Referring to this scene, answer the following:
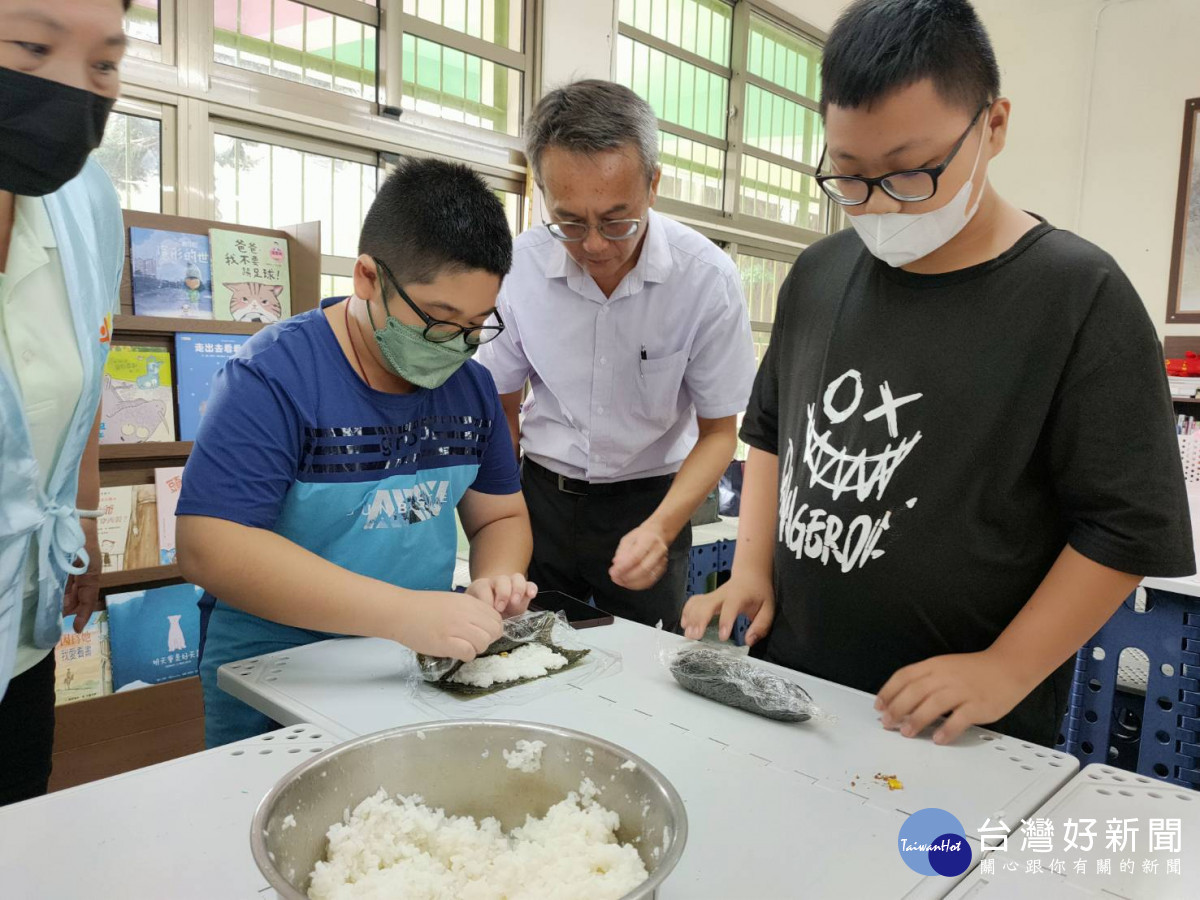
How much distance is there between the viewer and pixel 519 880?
69 centimetres

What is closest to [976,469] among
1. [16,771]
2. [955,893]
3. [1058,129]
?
[955,893]

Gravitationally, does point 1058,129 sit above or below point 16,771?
above

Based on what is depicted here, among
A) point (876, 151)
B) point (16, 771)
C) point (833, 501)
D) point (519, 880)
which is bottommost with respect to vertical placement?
point (16, 771)

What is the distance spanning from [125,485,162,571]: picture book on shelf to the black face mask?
174 cm

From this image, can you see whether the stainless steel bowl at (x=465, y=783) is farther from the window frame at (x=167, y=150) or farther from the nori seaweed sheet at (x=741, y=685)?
the window frame at (x=167, y=150)

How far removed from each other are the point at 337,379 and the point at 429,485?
21cm

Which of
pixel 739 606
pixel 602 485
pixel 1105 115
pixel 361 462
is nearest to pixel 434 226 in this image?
pixel 361 462

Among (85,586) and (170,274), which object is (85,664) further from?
(85,586)

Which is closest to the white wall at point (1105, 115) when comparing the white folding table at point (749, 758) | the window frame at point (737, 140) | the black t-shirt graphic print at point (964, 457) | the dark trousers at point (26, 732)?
the window frame at point (737, 140)

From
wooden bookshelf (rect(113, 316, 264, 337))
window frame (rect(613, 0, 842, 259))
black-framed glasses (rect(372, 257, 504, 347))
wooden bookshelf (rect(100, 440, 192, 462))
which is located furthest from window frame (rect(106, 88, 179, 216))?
window frame (rect(613, 0, 842, 259))

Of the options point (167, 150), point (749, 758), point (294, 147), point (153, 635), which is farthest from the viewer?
point (294, 147)

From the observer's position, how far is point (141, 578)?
2.34m

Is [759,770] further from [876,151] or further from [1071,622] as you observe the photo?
[876,151]

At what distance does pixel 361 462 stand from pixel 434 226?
14.2 inches
